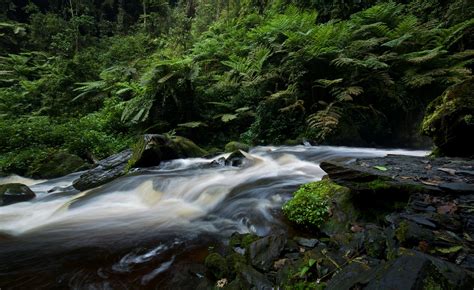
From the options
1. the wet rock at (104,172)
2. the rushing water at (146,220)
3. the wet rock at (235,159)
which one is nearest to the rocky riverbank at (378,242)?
the rushing water at (146,220)

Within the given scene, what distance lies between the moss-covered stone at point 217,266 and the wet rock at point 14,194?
5.06 metres

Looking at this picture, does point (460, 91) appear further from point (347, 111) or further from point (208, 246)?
point (208, 246)

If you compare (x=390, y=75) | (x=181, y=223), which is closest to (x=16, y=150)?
(x=181, y=223)

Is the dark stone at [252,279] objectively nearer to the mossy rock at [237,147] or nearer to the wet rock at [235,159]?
the wet rock at [235,159]

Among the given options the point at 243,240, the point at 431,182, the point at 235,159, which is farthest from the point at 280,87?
the point at 243,240

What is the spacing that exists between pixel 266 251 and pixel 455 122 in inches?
131

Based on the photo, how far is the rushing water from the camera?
121 inches

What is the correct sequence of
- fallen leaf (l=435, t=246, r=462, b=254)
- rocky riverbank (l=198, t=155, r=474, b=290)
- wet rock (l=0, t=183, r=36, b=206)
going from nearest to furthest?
rocky riverbank (l=198, t=155, r=474, b=290), fallen leaf (l=435, t=246, r=462, b=254), wet rock (l=0, t=183, r=36, b=206)

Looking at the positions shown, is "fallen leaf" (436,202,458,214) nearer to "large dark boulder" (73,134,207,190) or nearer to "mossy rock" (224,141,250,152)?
"mossy rock" (224,141,250,152)

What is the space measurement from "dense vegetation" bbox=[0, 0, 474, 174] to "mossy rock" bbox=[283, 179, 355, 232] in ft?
11.5

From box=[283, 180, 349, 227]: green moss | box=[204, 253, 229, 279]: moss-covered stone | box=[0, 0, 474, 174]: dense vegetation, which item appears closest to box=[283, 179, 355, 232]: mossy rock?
box=[283, 180, 349, 227]: green moss

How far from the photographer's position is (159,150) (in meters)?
7.55

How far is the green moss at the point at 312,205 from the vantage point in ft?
11.5

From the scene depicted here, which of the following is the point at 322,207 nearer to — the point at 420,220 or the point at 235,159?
the point at 420,220
